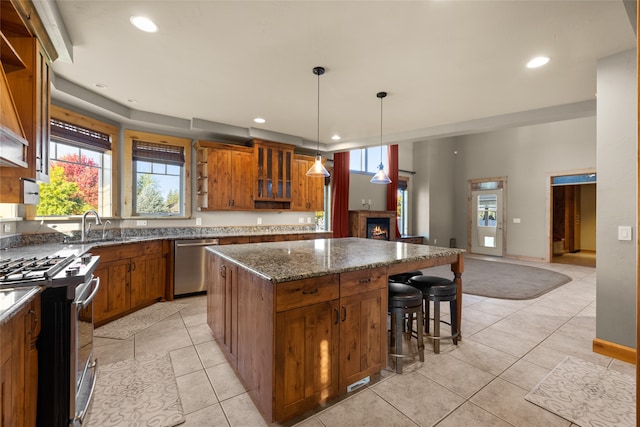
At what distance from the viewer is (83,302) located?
1.74m

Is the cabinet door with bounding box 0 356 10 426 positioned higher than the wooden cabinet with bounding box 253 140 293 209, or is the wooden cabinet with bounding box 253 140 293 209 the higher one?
the wooden cabinet with bounding box 253 140 293 209

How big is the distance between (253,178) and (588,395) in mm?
4705

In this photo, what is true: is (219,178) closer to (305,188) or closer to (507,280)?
(305,188)

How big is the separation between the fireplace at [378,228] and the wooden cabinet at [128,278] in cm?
468

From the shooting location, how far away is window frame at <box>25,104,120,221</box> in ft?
10.7

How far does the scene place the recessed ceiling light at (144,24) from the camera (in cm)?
211

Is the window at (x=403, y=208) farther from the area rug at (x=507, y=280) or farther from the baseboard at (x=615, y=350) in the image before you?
the baseboard at (x=615, y=350)

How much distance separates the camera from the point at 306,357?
170 cm

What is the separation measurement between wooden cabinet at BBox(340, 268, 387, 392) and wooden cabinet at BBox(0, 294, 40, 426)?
5.15ft

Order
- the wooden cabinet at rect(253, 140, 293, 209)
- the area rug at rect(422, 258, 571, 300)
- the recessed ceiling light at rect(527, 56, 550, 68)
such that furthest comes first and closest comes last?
the wooden cabinet at rect(253, 140, 293, 209) → the area rug at rect(422, 258, 571, 300) → the recessed ceiling light at rect(527, 56, 550, 68)

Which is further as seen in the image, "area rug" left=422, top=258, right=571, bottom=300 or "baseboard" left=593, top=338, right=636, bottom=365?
"area rug" left=422, top=258, right=571, bottom=300

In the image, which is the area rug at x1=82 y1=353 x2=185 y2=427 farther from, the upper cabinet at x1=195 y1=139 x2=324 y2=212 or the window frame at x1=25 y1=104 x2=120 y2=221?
the upper cabinet at x1=195 y1=139 x2=324 y2=212

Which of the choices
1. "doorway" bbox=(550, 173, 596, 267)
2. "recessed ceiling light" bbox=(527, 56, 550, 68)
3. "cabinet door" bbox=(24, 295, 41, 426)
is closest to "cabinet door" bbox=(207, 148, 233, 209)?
"cabinet door" bbox=(24, 295, 41, 426)

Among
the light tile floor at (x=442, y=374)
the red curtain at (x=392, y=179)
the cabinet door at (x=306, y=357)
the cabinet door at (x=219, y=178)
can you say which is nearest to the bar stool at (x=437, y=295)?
the light tile floor at (x=442, y=374)
